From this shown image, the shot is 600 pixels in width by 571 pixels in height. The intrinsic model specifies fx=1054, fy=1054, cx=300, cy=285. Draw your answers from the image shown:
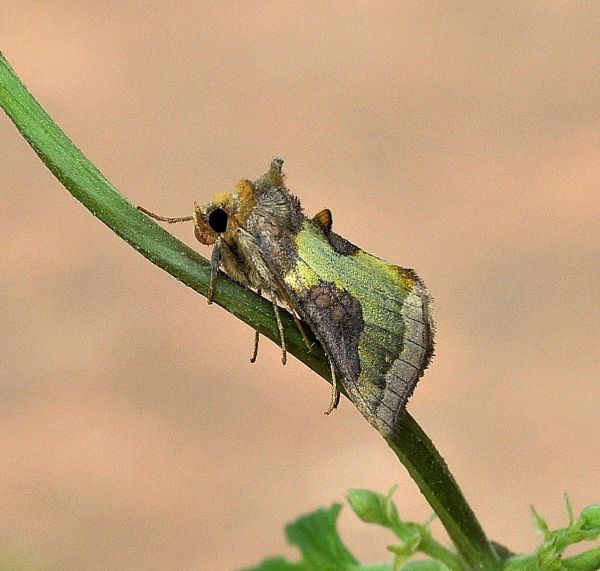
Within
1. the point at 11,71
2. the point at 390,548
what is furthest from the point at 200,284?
the point at 390,548

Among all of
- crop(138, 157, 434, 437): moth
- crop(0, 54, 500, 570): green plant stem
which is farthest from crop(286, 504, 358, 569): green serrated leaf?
crop(0, 54, 500, 570): green plant stem

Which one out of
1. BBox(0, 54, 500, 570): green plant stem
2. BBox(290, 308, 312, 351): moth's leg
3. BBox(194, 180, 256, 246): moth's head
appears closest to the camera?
BBox(0, 54, 500, 570): green plant stem

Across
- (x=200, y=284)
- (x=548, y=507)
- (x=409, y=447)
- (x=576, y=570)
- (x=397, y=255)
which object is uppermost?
(x=397, y=255)

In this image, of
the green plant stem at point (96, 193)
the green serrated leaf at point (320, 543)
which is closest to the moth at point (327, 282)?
the green serrated leaf at point (320, 543)

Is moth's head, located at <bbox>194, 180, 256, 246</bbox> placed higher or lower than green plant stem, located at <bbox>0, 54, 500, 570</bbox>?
higher

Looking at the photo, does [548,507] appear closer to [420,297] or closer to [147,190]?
[147,190]

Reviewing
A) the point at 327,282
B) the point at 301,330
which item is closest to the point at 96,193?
the point at 301,330

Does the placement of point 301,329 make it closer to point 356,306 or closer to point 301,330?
point 301,330

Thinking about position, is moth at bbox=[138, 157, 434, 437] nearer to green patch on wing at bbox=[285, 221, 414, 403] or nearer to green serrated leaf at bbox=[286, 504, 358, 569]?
green patch on wing at bbox=[285, 221, 414, 403]
